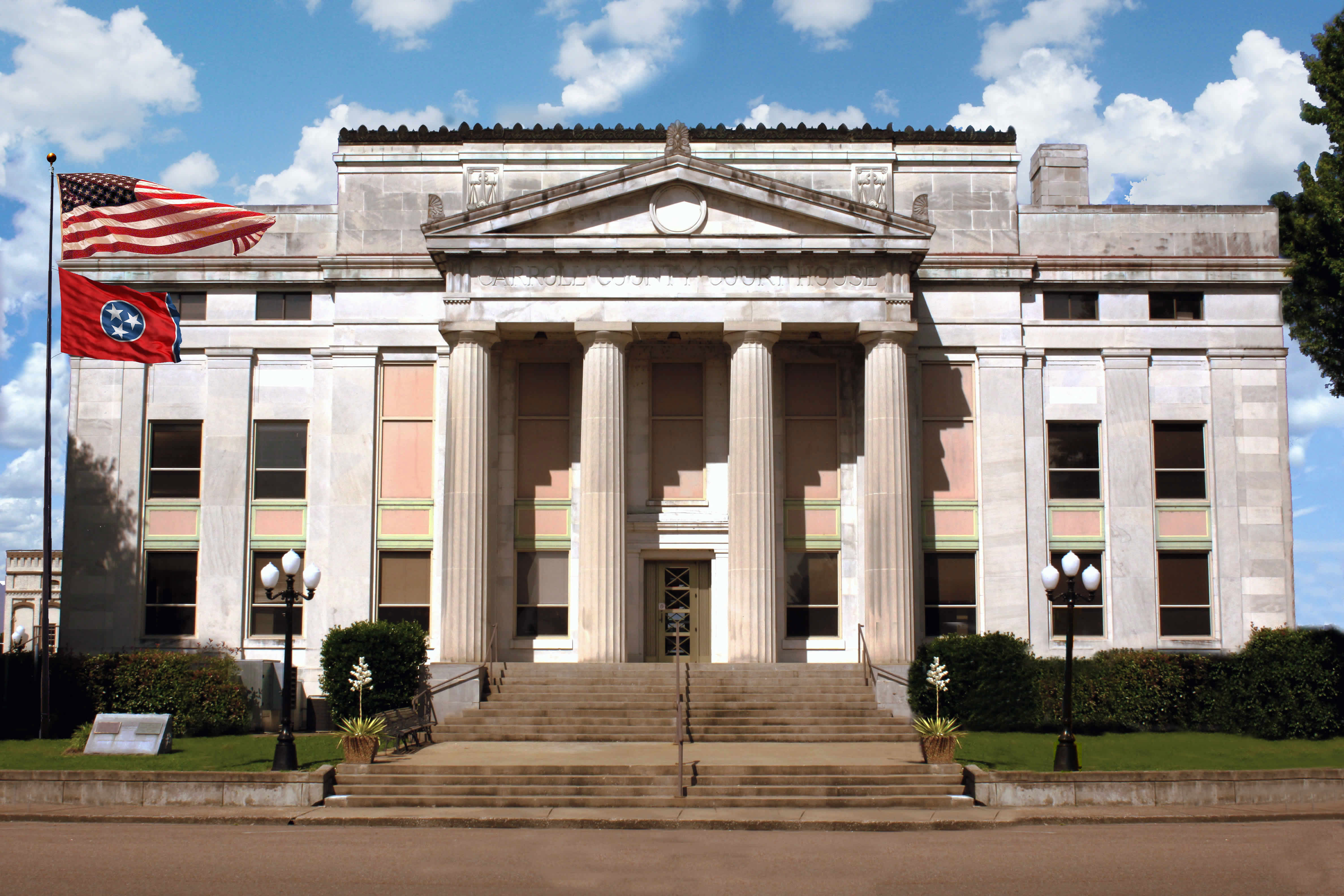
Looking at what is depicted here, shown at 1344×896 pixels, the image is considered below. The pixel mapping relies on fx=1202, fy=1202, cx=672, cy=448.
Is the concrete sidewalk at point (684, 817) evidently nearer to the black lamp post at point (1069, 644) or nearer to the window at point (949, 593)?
the black lamp post at point (1069, 644)

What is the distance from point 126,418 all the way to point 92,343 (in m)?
6.27

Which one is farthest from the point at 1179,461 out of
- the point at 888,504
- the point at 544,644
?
the point at 544,644

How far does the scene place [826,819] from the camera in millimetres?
18062

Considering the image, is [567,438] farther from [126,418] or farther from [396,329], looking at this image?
[126,418]

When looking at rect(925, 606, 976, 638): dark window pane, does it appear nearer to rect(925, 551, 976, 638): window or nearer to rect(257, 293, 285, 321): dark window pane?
rect(925, 551, 976, 638): window

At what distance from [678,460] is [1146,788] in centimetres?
1486

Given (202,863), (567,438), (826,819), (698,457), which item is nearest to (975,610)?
(698,457)

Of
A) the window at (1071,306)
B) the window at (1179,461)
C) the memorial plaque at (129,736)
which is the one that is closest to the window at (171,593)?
the memorial plaque at (129,736)

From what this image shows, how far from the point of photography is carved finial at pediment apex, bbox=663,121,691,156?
94.0ft

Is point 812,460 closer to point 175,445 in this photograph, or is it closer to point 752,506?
point 752,506

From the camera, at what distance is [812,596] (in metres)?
30.7

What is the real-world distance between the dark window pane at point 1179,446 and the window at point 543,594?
1584cm

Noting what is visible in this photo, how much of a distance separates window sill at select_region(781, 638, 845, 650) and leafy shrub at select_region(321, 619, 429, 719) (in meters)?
9.34

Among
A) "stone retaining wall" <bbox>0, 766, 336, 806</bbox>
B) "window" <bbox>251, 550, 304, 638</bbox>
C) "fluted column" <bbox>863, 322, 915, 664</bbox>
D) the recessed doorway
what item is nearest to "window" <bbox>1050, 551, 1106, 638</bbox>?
"fluted column" <bbox>863, 322, 915, 664</bbox>
